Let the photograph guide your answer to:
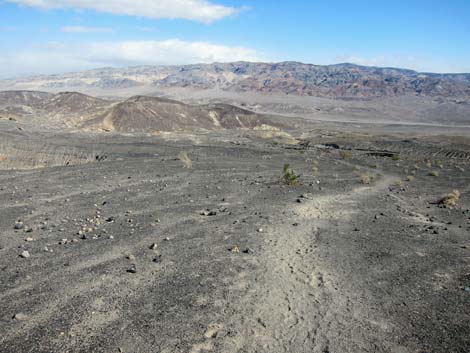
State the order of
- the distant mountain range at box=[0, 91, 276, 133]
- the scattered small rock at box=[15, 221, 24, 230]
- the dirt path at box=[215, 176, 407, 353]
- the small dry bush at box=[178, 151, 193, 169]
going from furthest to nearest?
1. the distant mountain range at box=[0, 91, 276, 133]
2. the small dry bush at box=[178, 151, 193, 169]
3. the scattered small rock at box=[15, 221, 24, 230]
4. the dirt path at box=[215, 176, 407, 353]

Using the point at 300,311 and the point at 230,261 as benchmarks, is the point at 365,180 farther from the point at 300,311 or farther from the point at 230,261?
the point at 300,311

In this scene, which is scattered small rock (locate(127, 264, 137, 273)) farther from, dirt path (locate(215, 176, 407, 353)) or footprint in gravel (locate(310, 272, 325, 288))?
footprint in gravel (locate(310, 272, 325, 288))

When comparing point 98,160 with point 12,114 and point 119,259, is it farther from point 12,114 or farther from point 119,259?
point 12,114

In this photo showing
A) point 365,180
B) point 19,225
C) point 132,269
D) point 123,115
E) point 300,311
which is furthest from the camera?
point 123,115

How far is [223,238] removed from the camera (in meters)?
12.6

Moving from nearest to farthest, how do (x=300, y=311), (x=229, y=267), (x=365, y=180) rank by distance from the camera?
(x=300, y=311)
(x=229, y=267)
(x=365, y=180)

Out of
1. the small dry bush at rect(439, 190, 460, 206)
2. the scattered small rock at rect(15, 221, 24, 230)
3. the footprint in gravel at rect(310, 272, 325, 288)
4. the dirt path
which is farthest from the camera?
the small dry bush at rect(439, 190, 460, 206)

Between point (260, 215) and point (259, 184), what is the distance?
6727 millimetres

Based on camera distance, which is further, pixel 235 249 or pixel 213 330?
pixel 235 249

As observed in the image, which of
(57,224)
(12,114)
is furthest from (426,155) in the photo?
(12,114)

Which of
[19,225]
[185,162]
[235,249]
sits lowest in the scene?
[185,162]

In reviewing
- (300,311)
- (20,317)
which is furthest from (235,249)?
(20,317)

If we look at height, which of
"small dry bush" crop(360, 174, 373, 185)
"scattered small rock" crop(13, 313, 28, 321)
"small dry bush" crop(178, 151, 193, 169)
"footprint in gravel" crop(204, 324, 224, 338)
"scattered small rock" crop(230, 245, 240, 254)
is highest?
"footprint in gravel" crop(204, 324, 224, 338)

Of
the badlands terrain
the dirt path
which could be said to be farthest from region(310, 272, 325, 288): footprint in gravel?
the badlands terrain
